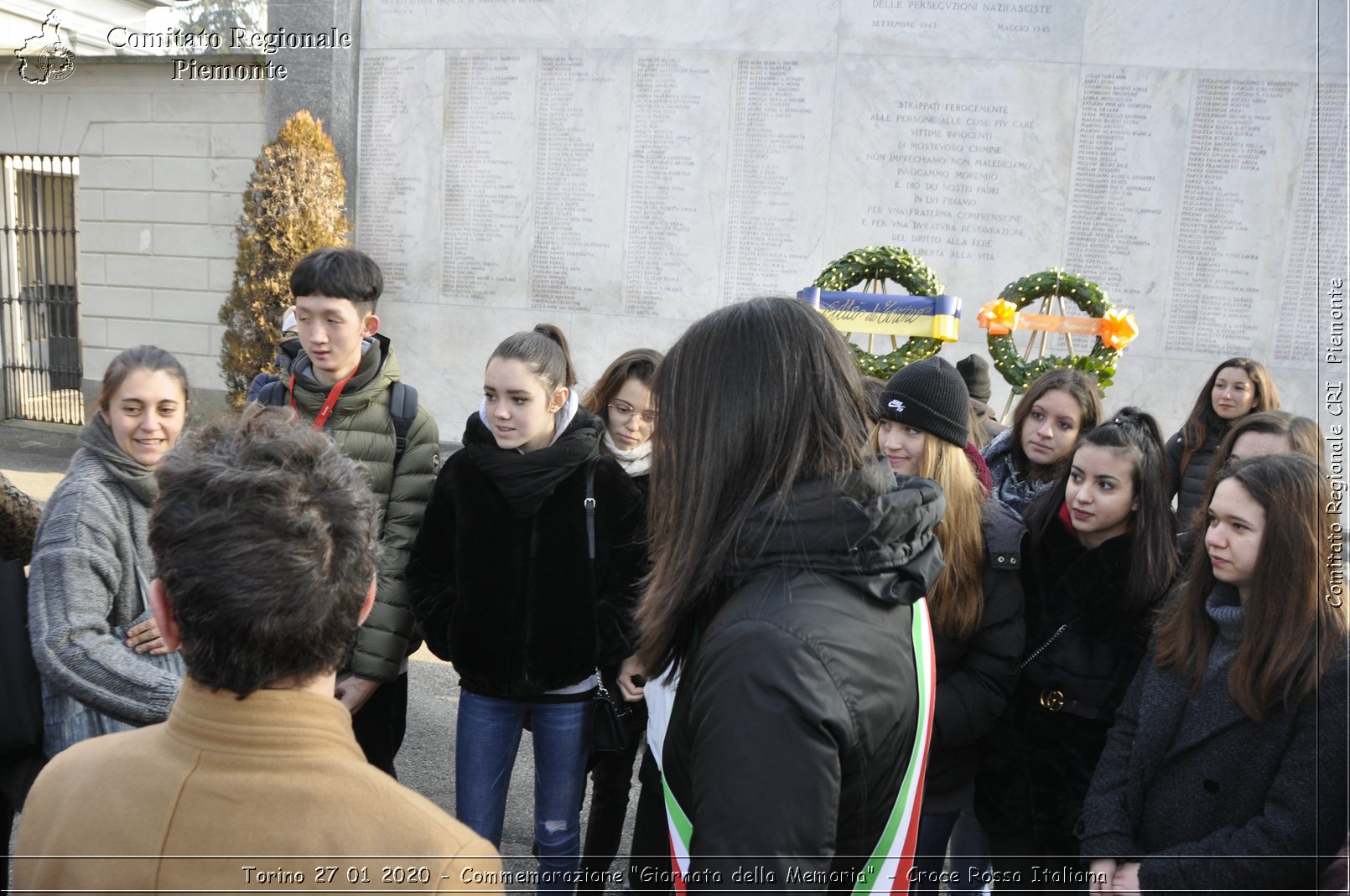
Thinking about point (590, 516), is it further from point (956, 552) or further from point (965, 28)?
point (965, 28)

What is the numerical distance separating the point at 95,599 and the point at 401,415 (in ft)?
3.76

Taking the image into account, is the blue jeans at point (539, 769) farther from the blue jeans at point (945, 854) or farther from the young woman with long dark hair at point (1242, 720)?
the young woman with long dark hair at point (1242, 720)

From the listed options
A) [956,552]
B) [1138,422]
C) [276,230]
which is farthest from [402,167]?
[956,552]

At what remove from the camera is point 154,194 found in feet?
33.6

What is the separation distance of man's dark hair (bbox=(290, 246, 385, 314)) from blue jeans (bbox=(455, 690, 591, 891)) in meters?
1.38

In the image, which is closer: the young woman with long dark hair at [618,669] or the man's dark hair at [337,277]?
the man's dark hair at [337,277]

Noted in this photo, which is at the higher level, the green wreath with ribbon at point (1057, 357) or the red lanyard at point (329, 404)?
the green wreath with ribbon at point (1057, 357)

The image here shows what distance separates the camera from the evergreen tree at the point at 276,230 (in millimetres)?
9117

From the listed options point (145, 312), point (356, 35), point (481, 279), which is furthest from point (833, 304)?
point (145, 312)

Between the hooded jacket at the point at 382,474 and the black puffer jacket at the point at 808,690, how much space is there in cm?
188

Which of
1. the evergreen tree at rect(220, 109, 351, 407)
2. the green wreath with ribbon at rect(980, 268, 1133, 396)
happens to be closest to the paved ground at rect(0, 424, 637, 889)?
the green wreath with ribbon at rect(980, 268, 1133, 396)

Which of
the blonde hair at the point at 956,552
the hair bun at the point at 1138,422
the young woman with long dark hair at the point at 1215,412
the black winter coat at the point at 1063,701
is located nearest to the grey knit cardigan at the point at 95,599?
the blonde hair at the point at 956,552

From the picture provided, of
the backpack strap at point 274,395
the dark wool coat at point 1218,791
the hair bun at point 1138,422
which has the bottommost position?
the dark wool coat at point 1218,791

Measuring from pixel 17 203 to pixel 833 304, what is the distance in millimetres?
11156
